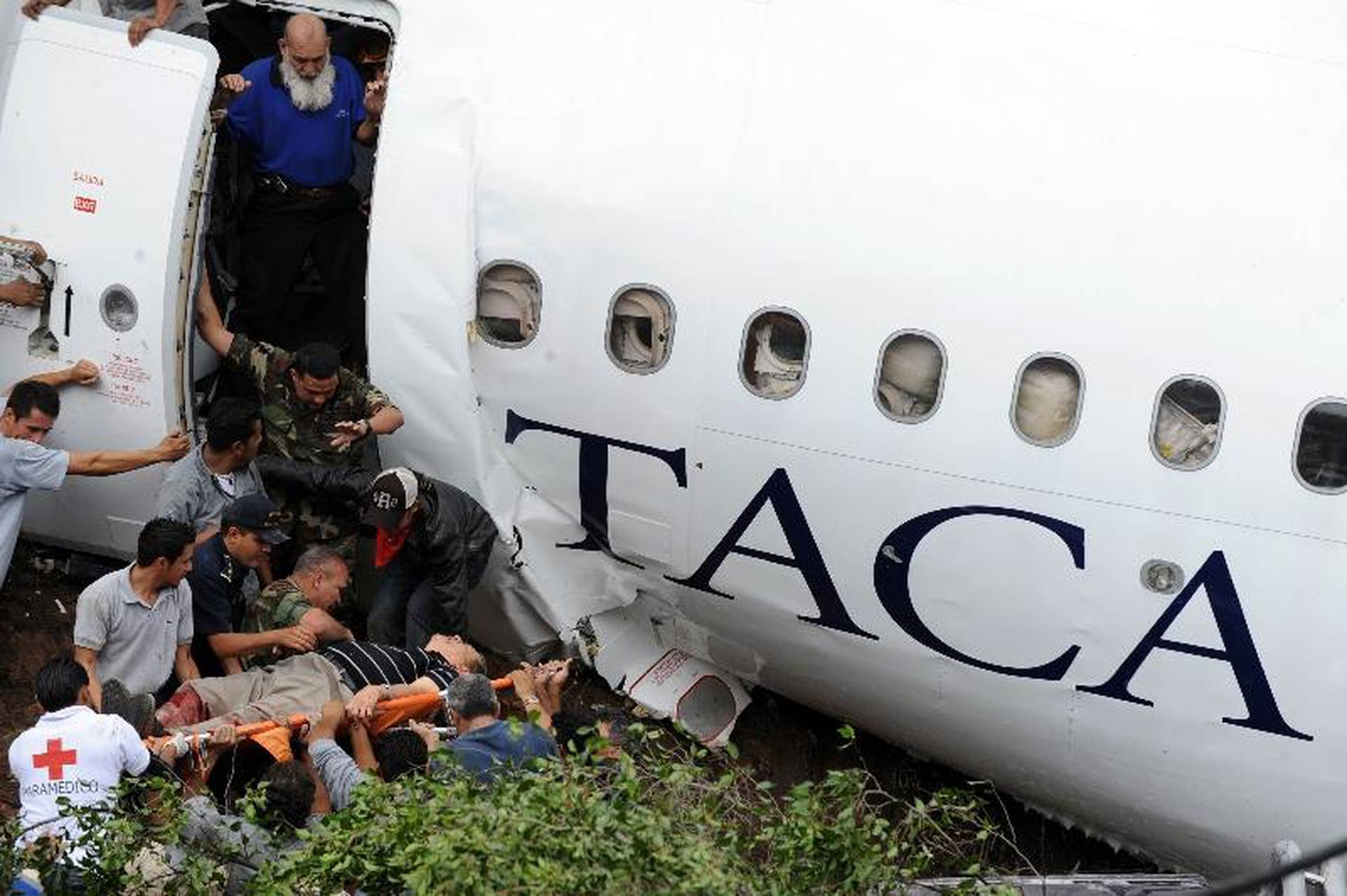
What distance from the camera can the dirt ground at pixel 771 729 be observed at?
551 inches

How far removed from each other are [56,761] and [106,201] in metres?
4.04

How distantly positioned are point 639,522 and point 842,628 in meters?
1.31

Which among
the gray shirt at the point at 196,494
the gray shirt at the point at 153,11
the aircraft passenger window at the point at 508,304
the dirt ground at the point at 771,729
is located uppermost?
the gray shirt at the point at 153,11

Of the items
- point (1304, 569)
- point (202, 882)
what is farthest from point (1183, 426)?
point (202, 882)

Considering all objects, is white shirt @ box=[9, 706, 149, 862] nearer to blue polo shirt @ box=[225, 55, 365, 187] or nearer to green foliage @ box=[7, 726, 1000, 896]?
green foliage @ box=[7, 726, 1000, 896]

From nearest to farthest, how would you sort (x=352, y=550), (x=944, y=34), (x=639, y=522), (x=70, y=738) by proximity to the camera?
1. (x=70, y=738)
2. (x=944, y=34)
3. (x=639, y=522)
4. (x=352, y=550)

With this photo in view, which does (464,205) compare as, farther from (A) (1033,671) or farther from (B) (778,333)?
(A) (1033,671)

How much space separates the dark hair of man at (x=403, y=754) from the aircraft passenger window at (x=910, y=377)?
2.98 meters

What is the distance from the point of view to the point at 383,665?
1223 cm

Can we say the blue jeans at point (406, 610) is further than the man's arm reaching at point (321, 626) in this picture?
Yes

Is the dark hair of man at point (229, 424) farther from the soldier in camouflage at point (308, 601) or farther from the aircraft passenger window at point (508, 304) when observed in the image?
the aircraft passenger window at point (508, 304)

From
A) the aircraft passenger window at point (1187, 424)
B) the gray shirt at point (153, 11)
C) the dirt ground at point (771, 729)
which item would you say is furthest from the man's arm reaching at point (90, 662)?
the aircraft passenger window at point (1187, 424)

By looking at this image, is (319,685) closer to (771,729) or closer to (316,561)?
(316,561)

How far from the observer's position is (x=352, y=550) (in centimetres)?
1394
